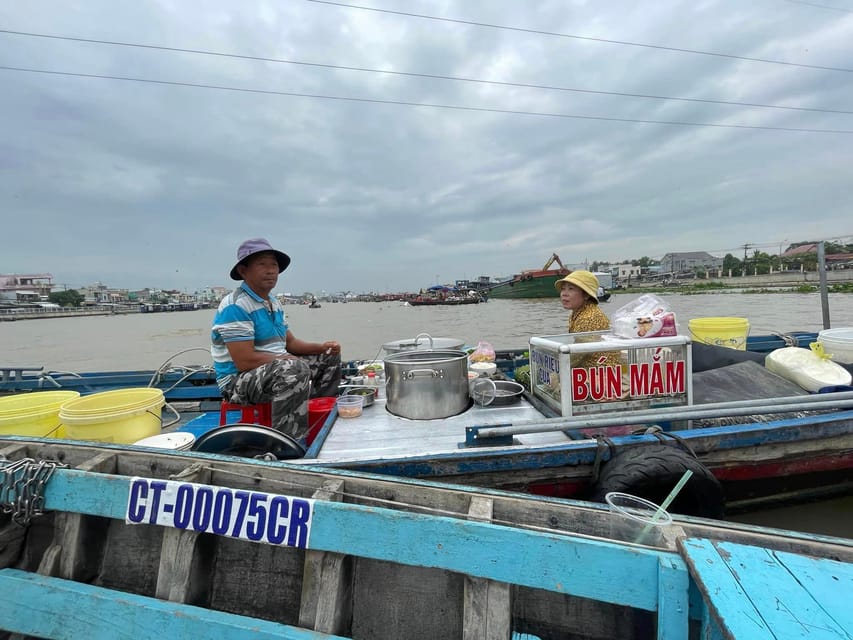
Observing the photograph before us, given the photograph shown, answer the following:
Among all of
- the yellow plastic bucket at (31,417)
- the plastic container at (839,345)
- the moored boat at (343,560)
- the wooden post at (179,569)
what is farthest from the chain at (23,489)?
the plastic container at (839,345)

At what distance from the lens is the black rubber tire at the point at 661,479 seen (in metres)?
2.01

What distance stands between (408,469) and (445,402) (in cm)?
73

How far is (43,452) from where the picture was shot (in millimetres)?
1990

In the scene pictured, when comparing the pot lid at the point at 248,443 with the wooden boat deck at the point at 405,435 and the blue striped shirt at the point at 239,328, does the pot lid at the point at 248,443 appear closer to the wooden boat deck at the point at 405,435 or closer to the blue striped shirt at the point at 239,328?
the wooden boat deck at the point at 405,435

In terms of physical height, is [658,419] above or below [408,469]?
above

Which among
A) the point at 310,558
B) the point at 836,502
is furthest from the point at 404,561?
the point at 836,502

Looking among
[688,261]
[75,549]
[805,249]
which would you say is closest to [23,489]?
[75,549]

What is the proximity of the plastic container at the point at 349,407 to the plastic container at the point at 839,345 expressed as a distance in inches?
164

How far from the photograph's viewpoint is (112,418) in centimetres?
243

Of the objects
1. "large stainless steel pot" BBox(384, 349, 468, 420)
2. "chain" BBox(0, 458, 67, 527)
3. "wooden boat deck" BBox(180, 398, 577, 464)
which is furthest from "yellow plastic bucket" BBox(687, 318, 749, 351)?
"chain" BBox(0, 458, 67, 527)

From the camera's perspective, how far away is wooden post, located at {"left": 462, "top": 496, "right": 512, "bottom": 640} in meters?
1.27

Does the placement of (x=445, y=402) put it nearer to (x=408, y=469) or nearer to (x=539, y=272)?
(x=408, y=469)

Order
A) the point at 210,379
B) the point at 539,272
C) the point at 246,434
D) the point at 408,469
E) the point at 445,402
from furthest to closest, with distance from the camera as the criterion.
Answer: the point at 539,272
the point at 210,379
the point at 445,402
the point at 246,434
the point at 408,469

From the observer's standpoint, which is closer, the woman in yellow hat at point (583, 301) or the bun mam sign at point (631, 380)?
the bun mam sign at point (631, 380)
